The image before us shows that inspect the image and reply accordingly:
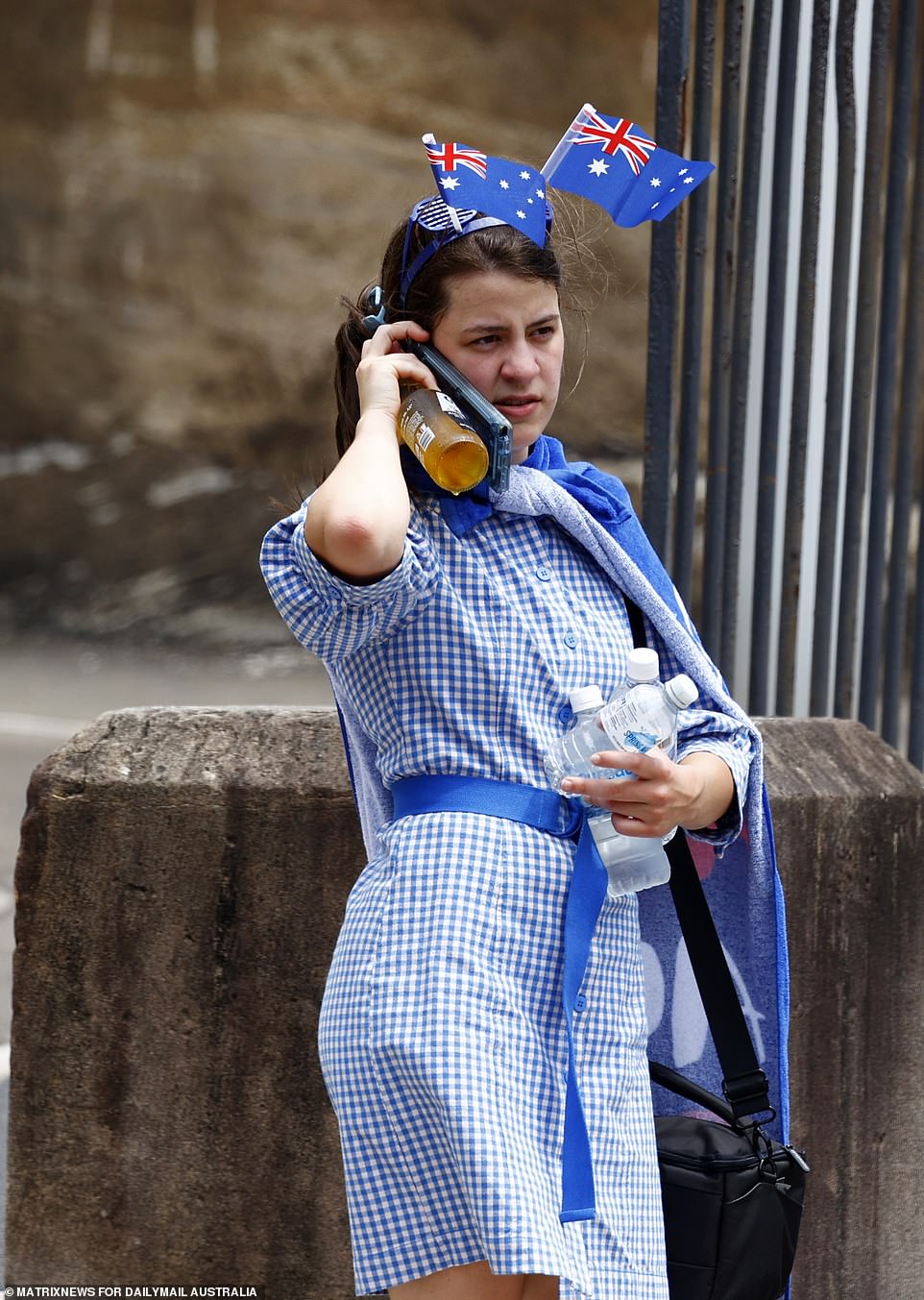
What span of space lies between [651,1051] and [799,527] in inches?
54.3

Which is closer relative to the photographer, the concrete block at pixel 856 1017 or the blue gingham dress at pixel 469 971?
the blue gingham dress at pixel 469 971

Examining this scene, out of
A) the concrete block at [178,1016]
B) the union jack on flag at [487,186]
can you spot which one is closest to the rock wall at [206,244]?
the concrete block at [178,1016]

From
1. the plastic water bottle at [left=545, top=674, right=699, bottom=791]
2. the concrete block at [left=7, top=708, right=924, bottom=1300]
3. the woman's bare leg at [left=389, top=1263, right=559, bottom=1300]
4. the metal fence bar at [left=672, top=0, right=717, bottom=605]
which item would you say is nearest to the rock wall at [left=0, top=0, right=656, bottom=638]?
the metal fence bar at [left=672, top=0, right=717, bottom=605]

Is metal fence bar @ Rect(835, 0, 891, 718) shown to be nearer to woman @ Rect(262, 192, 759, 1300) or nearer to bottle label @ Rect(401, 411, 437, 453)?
woman @ Rect(262, 192, 759, 1300)

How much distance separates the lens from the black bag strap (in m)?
2.10

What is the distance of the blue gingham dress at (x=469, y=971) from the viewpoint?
1819mm

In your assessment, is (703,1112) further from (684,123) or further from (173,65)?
(173,65)

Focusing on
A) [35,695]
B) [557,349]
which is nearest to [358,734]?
[557,349]

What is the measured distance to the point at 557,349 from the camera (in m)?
2.06

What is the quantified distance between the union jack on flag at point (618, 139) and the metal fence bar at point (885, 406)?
1505 millimetres

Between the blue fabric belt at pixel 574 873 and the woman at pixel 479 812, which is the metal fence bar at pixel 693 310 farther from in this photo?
the blue fabric belt at pixel 574 873

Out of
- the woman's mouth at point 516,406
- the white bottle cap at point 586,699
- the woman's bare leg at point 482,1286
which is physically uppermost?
the woman's mouth at point 516,406

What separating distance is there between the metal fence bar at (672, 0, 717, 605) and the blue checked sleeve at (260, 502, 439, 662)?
4.05 feet

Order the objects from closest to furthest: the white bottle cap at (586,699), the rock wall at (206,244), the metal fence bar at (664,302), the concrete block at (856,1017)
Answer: the white bottle cap at (586,699) → the concrete block at (856,1017) → the metal fence bar at (664,302) → the rock wall at (206,244)
